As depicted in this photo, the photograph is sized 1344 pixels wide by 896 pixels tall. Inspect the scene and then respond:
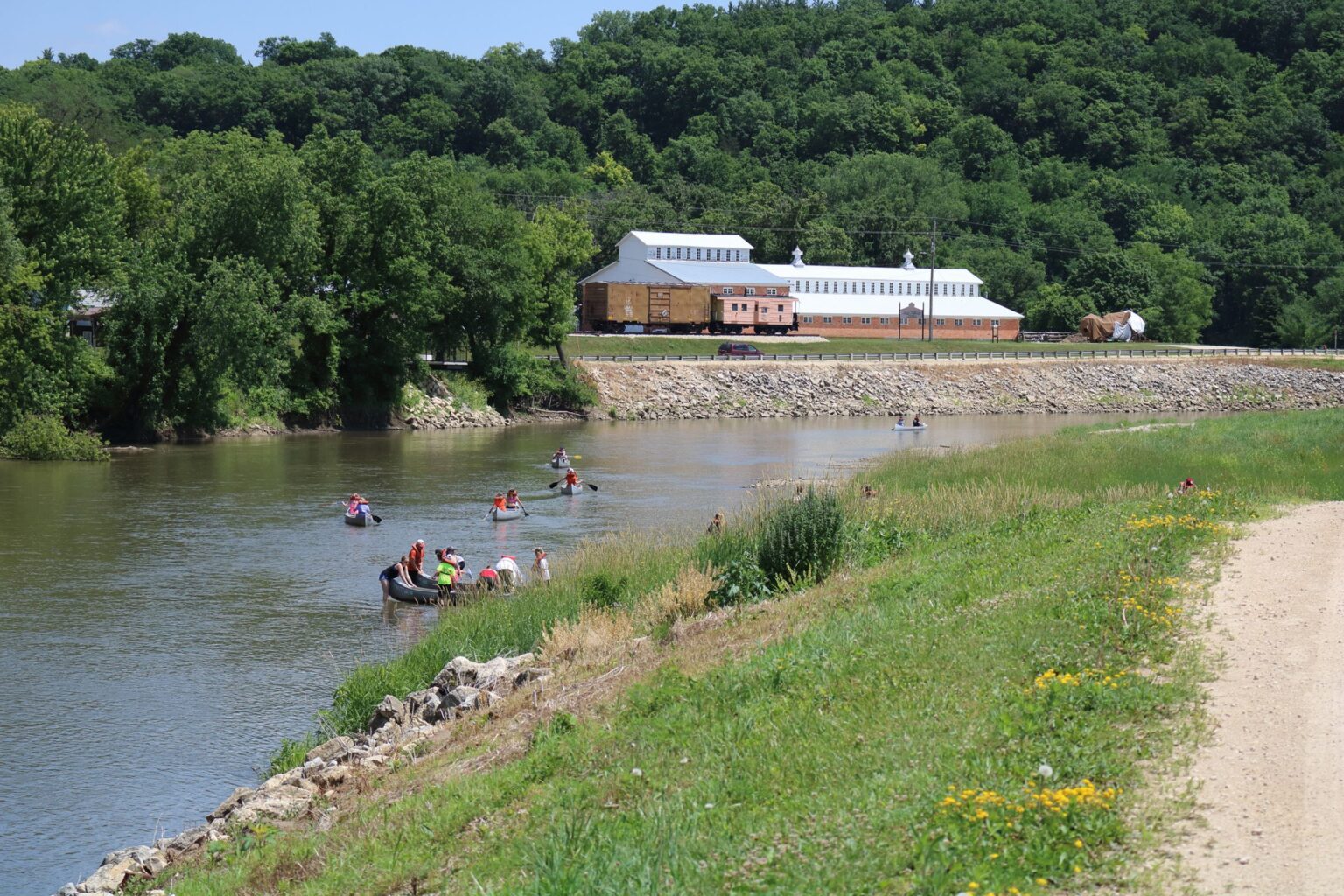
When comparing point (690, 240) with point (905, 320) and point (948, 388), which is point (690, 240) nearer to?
point (905, 320)

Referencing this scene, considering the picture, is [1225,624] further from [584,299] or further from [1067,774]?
[584,299]

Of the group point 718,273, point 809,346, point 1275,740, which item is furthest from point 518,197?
point 1275,740

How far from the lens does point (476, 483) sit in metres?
46.0

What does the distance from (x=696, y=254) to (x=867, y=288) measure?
14.6 metres

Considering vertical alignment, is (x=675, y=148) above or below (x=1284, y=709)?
above

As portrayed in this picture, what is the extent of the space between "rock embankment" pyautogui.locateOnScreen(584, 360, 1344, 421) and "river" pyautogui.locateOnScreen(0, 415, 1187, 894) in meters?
19.1

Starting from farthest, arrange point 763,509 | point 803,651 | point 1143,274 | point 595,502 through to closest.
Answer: point 1143,274
point 595,502
point 763,509
point 803,651

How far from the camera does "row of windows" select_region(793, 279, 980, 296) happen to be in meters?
116

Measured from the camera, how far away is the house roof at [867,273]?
4589 inches

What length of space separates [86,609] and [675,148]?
148 m

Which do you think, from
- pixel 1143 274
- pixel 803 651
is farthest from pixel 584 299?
pixel 803 651

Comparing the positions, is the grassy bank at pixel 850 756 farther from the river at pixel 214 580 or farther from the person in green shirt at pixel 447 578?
the person in green shirt at pixel 447 578

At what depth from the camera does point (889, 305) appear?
116 m

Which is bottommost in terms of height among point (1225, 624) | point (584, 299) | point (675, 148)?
point (1225, 624)
